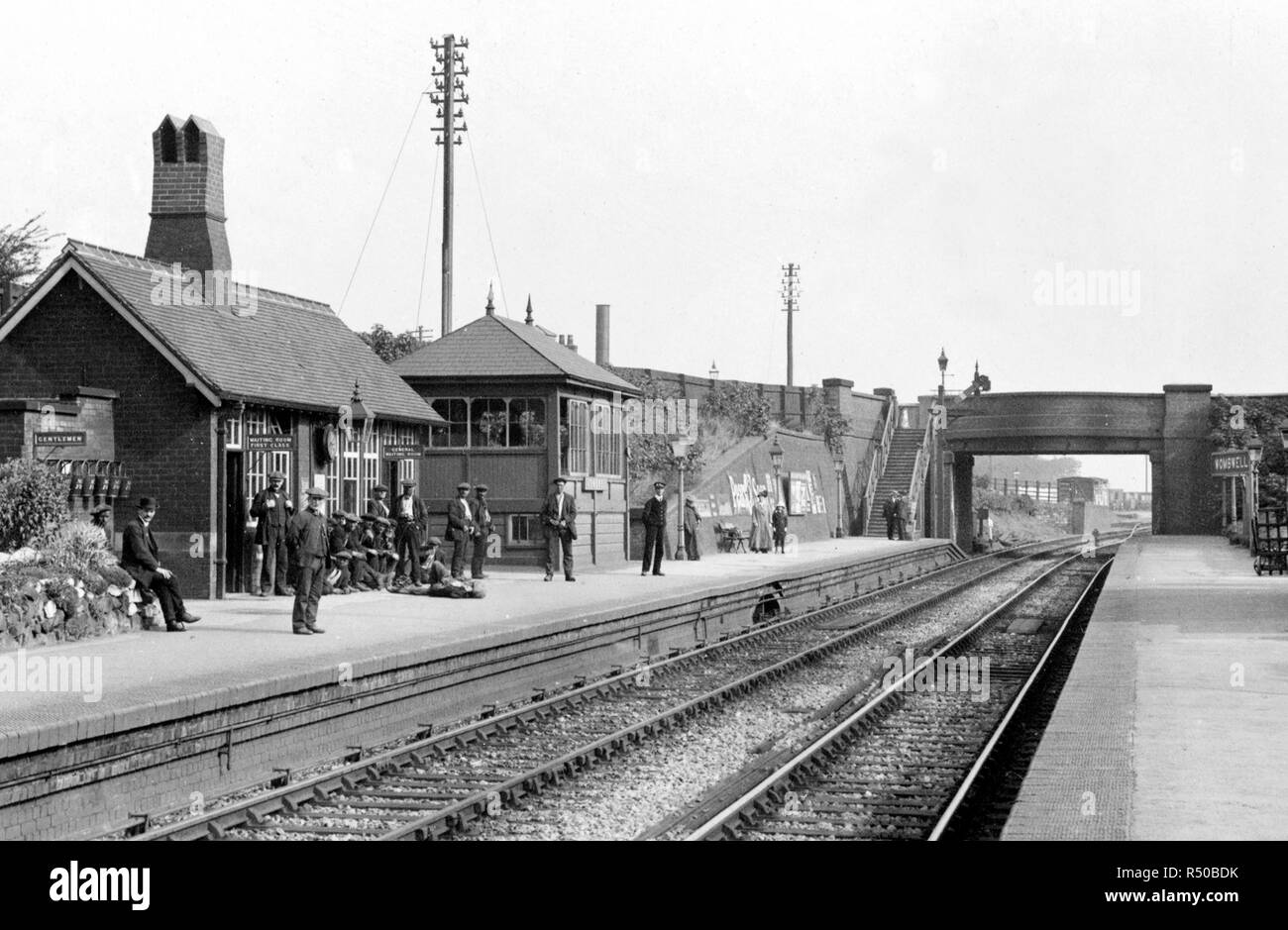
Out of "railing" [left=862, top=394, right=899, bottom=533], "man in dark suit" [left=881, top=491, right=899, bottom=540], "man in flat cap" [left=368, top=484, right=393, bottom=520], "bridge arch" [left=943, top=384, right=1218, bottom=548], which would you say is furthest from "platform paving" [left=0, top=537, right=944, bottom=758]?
"railing" [left=862, top=394, right=899, bottom=533]

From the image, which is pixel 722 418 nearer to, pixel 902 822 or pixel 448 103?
pixel 448 103

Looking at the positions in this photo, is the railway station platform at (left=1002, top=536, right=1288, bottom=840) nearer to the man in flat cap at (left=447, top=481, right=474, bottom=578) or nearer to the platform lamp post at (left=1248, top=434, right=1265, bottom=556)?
the man in flat cap at (left=447, top=481, right=474, bottom=578)

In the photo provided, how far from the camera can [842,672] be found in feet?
58.9

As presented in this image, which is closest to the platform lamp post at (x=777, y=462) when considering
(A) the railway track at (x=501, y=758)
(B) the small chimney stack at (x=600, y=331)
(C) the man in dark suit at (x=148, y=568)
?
(B) the small chimney stack at (x=600, y=331)

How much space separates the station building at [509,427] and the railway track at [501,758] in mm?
8235

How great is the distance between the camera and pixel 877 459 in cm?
5838

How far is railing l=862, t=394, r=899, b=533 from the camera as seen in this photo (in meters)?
56.9

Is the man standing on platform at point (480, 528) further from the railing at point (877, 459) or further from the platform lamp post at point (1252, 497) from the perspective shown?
the railing at point (877, 459)

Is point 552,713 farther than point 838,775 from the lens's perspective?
Yes

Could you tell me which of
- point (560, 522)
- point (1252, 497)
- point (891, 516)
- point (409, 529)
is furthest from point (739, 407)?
point (409, 529)

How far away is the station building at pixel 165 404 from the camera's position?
19.2 m

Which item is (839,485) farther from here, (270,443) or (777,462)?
(270,443)
